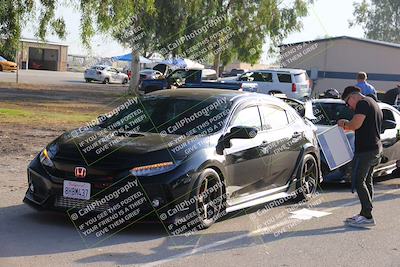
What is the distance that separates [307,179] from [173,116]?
98.7 inches

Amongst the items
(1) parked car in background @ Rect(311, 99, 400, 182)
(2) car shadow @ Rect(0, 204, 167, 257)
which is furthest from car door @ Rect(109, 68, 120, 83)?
(2) car shadow @ Rect(0, 204, 167, 257)

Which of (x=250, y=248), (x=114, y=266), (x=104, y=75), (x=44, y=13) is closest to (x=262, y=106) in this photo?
(x=250, y=248)

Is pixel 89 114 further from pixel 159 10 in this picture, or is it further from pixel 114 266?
pixel 114 266

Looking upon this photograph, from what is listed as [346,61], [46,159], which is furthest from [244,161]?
[346,61]

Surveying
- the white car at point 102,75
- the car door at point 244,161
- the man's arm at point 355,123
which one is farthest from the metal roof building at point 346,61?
the car door at point 244,161

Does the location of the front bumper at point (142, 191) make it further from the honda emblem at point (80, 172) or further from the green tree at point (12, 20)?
the green tree at point (12, 20)

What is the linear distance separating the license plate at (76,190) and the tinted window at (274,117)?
276 cm

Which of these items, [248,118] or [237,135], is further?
[248,118]

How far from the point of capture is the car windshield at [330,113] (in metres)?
11.4

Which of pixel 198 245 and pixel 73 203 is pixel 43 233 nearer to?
pixel 73 203

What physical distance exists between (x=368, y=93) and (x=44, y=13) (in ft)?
31.4

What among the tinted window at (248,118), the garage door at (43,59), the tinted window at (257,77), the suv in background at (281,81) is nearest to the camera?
the tinted window at (248,118)

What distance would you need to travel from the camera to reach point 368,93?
14.2 metres

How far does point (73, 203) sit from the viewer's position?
6.63 meters
